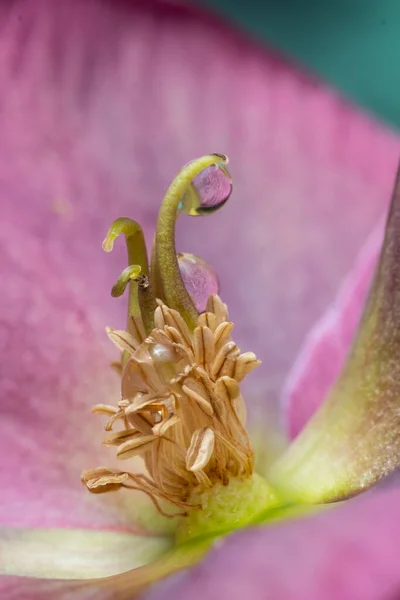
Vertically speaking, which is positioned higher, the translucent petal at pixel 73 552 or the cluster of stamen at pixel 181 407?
the cluster of stamen at pixel 181 407

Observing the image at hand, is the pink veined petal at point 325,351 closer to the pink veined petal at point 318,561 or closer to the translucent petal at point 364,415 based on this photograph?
the translucent petal at point 364,415

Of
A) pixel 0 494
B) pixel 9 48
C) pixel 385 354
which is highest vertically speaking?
pixel 9 48

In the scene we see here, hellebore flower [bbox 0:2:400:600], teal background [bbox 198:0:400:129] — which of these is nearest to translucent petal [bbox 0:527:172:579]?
hellebore flower [bbox 0:2:400:600]

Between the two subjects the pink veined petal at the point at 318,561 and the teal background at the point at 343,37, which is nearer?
the pink veined petal at the point at 318,561

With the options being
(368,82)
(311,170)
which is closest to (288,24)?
(368,82)

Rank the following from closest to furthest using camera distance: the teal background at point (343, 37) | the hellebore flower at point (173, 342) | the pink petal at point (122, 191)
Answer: the hellebore flower at point (173, 342) → the pink petal at point (122, 191) → the teal background at point (343, 37)

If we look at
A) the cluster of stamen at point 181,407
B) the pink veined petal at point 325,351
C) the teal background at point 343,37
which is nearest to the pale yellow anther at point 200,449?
the cluster of stamen at point 181,407

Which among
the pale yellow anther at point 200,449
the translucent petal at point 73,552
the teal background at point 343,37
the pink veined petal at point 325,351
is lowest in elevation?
the translucent petal at point 73,552

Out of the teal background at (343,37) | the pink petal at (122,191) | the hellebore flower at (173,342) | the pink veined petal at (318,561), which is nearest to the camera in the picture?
the pink veined petal at (318,561)

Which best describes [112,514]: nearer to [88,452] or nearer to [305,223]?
[88,452]

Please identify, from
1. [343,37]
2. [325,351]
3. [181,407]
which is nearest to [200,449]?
[181,407]
